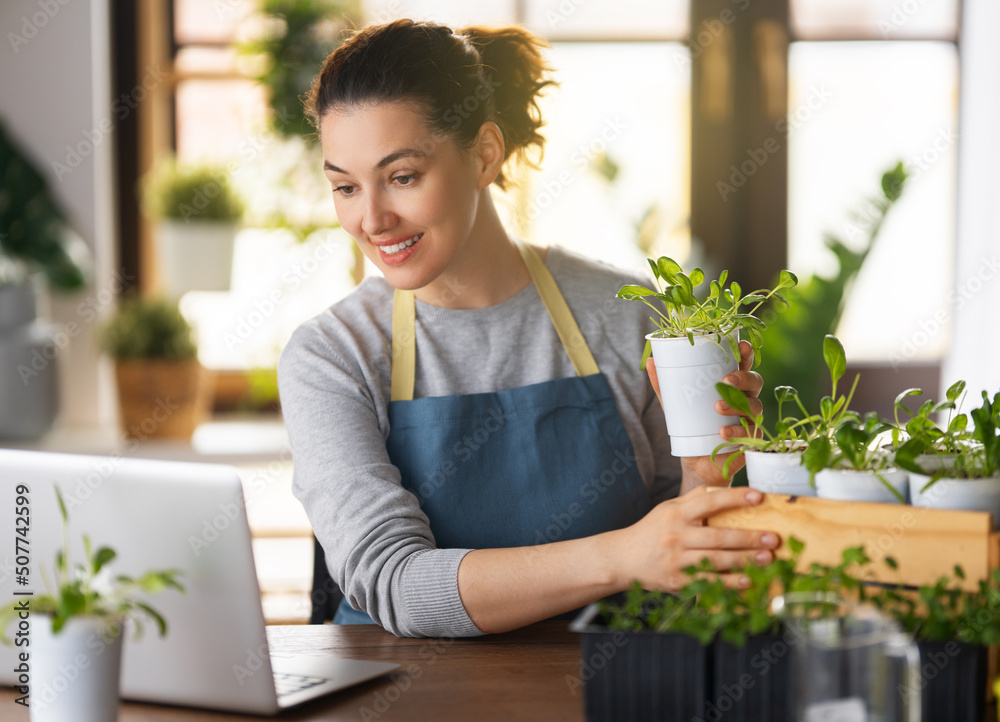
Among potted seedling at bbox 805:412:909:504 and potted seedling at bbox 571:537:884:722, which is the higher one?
potted seedling at bbox 805:412:909:504

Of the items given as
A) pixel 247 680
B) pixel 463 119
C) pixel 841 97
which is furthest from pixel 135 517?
pixel 841 97

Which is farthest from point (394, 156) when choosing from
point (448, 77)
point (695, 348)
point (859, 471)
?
point (859, 471)

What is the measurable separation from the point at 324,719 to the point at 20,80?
437 centimetres

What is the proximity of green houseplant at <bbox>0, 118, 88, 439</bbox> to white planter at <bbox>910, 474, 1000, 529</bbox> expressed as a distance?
13.0 ft

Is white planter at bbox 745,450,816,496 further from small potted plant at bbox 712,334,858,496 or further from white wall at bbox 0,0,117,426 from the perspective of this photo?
white wall at bbox 0,0,117,426

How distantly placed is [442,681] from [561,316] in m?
0.78

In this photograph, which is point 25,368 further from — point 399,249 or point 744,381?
point 744,381

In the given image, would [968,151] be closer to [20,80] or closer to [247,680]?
[247,680]

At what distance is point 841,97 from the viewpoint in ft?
13.7

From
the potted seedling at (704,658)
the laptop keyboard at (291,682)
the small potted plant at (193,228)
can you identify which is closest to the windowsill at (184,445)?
the small potted plant at (193,228)

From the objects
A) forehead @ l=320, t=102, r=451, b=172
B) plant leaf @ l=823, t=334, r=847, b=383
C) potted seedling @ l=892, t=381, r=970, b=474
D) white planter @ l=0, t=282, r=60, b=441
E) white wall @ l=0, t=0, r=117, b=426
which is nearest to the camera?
potted seedling @ l=892, t=381, r=970, b=474

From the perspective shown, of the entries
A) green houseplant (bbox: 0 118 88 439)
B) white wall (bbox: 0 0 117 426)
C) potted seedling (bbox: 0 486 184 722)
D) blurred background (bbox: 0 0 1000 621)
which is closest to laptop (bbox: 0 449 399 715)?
potted seedling (bbox: 0 486 184 722)

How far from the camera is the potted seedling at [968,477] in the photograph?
849 mm

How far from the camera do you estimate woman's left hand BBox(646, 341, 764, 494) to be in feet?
3.61
